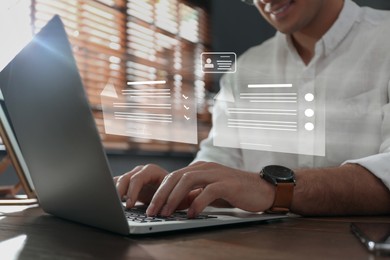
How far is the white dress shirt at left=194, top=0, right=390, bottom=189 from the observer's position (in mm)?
1398

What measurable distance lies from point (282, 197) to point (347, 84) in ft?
2.74

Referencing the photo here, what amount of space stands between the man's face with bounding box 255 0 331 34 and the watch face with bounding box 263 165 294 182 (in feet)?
2.75

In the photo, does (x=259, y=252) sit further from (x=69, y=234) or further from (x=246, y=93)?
(x=246, y=93)

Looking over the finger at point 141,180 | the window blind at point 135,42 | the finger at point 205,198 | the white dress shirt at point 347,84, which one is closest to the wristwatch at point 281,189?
the finger at point 205,198

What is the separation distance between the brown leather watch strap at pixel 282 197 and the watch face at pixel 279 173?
0.04ft

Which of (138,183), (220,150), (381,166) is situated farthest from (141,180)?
(220,150)

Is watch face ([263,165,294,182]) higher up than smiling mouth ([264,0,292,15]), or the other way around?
smiling mouth ([264,0,292,15])

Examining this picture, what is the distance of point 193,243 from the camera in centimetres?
48

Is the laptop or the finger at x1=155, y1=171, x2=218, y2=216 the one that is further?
the finger at x1=155, y1=171, x2=218, y2=216

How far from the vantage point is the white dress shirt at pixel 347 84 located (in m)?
1.40
